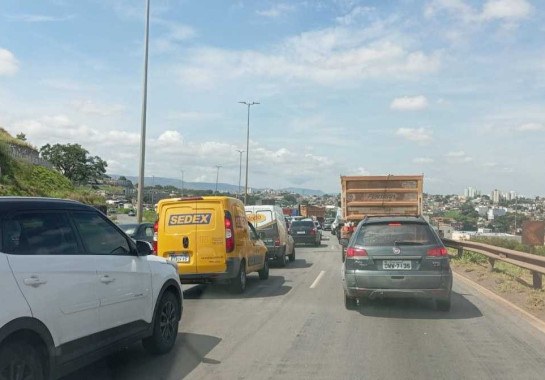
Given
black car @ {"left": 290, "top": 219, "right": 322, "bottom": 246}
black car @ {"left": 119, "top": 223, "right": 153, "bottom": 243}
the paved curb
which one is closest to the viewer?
the paved curb

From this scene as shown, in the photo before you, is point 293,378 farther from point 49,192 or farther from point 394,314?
point 49,192

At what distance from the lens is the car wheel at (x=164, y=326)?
6.43 m

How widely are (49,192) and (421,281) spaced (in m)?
40.0

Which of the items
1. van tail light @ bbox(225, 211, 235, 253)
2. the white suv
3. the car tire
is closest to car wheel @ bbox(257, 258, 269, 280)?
the car tire

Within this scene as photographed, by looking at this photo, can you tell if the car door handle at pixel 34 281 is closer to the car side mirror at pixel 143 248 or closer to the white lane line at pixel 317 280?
the car side mirror at pixel 143 248

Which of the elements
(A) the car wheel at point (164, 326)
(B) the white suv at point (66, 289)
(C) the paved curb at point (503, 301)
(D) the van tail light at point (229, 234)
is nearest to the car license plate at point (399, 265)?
(C) the paved curb at point (503, 301)

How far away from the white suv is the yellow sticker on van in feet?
15.8

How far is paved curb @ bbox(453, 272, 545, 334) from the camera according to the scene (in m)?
8.44

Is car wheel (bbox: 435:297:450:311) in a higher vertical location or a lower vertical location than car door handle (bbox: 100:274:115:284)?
lower

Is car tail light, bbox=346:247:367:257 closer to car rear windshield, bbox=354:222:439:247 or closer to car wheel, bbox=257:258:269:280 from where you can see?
car rear windshield, bbox=354:222:439:247

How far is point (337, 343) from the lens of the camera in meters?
7.06

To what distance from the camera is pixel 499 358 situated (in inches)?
252

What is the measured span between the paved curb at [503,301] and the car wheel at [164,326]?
512cm

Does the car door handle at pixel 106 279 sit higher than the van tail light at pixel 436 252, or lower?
lower
